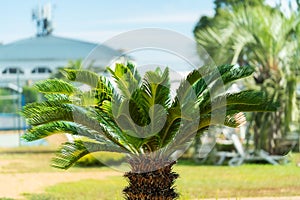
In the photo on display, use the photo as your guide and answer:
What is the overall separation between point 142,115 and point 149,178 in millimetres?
811

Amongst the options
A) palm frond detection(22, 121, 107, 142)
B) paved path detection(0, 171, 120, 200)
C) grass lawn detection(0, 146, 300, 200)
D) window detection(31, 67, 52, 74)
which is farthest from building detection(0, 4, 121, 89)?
palm frond detection(22, 121, 107, 142)

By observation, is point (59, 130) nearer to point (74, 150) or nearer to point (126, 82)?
point (74, 150)

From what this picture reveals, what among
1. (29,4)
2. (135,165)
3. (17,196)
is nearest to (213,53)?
(17,196)

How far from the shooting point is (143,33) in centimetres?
949

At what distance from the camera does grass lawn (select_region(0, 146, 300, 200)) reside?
1427cm

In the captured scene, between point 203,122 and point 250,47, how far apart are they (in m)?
12.0

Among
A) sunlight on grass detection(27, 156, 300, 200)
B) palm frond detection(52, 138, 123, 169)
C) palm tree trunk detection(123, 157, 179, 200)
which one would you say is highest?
palm frond detection(52, 138, 123, 169)

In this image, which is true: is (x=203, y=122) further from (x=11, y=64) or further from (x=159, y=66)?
(x=11, y=64)

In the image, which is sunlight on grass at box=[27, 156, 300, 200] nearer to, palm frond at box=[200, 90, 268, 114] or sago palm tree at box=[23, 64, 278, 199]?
sago palm tree at box=[23, 64, 278, 199]

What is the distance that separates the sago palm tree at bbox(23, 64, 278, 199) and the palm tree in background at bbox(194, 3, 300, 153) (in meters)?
10.8

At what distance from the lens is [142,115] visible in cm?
860

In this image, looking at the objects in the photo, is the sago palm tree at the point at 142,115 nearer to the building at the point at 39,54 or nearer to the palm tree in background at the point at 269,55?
the palm tree in background at the point at 269,55

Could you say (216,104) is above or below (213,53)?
below

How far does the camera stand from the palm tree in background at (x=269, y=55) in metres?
19.6
